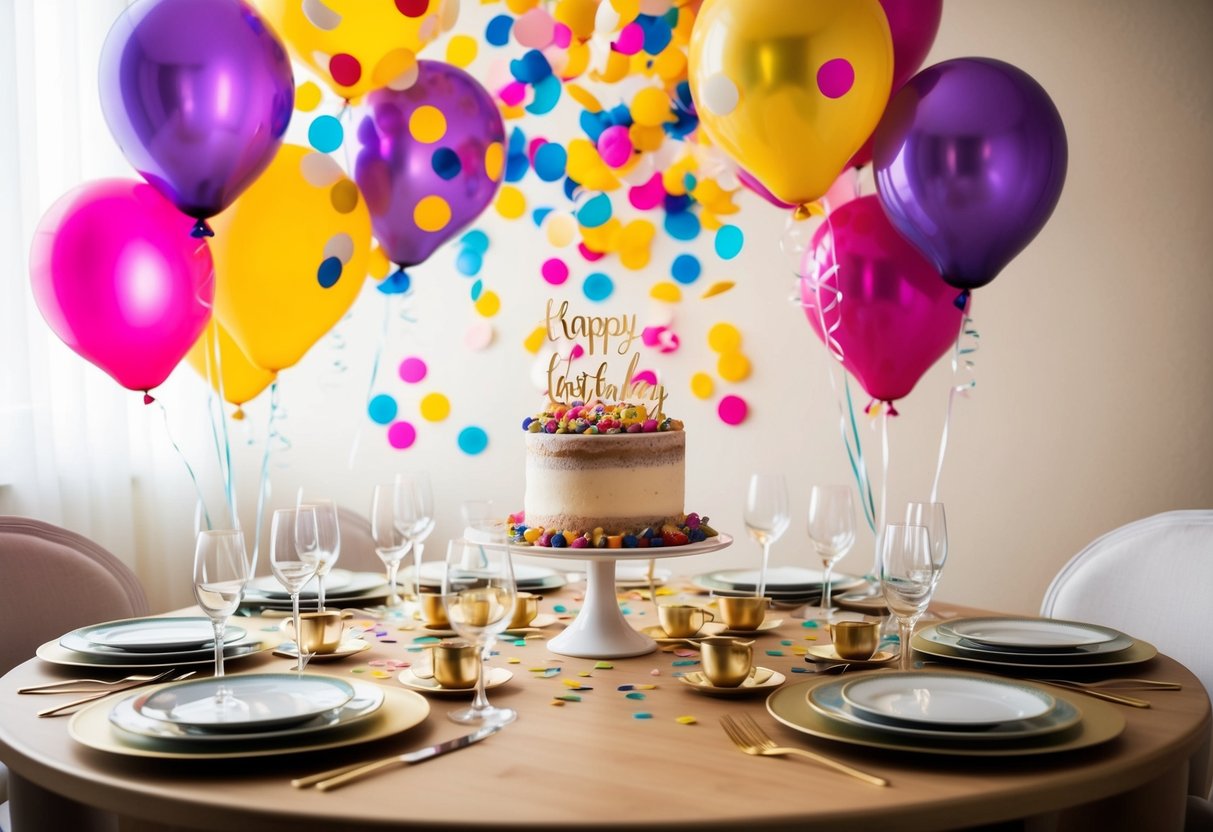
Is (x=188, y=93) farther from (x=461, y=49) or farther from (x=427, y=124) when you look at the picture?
(x=461, y=49)

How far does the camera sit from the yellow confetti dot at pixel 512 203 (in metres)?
3.91

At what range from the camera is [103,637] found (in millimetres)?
1878

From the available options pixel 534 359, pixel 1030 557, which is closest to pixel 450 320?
pixel 534 359

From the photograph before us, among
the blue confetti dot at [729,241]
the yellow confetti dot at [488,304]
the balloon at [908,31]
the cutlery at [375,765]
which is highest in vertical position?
the balloon at [908,31]

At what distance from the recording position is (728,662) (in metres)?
1.61

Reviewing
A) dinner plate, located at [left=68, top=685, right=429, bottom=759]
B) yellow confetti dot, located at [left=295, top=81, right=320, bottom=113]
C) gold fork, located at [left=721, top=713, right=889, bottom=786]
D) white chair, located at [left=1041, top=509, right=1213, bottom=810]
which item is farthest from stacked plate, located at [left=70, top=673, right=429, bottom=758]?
yellow confetti dot, located at [left=295, top=81, right=320, bottom=113]

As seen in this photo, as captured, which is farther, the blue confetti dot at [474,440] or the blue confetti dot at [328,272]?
the blue confetti dot at [474,440]

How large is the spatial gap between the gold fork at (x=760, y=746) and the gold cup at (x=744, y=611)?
1.76ft

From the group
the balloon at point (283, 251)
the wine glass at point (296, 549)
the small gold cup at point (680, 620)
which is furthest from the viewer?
the balloon at point (283, 251)

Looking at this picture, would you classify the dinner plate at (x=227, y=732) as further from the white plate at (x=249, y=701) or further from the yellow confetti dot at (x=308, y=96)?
the yellow confetti dot at (x=308, y=96)

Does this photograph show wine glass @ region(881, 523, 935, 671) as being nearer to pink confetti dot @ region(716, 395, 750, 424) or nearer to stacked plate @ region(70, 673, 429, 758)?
stacked plate @ region(70, 673, 429, 758)

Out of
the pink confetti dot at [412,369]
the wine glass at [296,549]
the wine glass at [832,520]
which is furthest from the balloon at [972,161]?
the pink confetti dot at [412,369]

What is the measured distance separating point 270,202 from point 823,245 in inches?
45.5

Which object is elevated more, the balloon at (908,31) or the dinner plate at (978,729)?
the balloon at (908,31)
